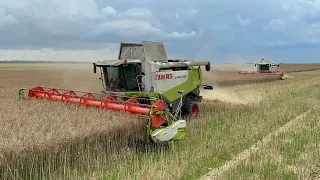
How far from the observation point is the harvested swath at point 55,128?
4.73m

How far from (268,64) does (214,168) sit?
2669 centimetres

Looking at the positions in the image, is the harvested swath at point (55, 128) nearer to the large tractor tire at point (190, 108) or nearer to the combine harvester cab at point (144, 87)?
the combine harvester cab at point (144, 87)

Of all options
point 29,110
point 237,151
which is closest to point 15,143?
point 29,110

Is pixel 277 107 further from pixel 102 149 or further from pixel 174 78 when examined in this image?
pixel 102 149

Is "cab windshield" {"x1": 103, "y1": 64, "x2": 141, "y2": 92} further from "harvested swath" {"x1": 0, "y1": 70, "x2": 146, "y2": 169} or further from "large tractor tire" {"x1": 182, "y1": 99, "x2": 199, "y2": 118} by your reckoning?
"large tractor tire" {"x1": 182, "y1": 99, "x2": 199, "y2": 118}

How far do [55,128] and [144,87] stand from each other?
3.76m

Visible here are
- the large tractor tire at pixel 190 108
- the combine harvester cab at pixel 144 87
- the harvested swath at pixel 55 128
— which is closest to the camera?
the harvested swath at pixel 55 128

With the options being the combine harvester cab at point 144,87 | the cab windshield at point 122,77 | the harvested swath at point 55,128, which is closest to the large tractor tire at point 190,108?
the combine harvester cab at point 144,87

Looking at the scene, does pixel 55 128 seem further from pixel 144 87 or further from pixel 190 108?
pixel 190 108

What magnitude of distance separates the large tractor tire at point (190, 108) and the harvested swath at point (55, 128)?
377 centimetres

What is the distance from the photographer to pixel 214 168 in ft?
18.7

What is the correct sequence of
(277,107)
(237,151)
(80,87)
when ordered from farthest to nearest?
(80,87) → (277,107) → (237,151)

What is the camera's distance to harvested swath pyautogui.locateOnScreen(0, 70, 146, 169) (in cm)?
473

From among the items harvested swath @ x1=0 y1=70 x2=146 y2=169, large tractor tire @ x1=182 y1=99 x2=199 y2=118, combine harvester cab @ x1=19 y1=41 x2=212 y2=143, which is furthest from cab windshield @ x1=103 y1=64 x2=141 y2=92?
large tractor tire @ x1=182 y1=99 x2=199 y2=118
